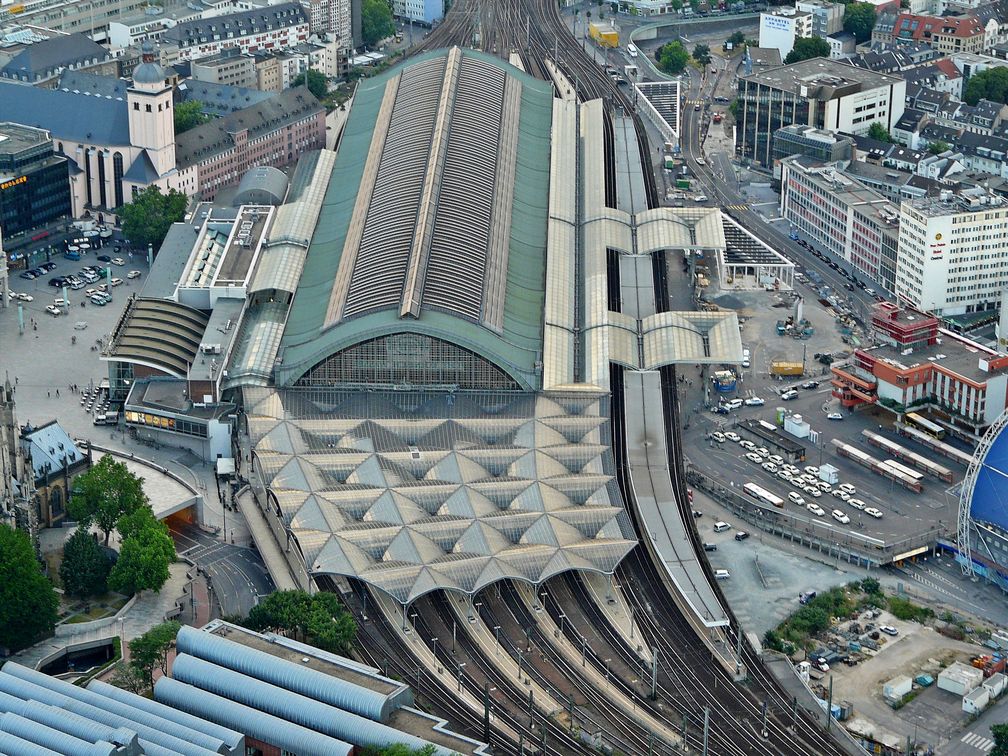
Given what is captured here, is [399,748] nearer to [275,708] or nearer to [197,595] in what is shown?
[275,708]

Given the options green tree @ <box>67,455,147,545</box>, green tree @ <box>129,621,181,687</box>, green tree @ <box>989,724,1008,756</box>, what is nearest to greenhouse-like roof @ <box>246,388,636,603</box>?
green tree @ <box>67,455,147,545</box>

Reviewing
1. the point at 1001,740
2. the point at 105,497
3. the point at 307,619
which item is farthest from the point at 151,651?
the point at 1001,740

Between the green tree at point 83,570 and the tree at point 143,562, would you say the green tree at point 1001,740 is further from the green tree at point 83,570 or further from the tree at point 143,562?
the green tree at point 83,570

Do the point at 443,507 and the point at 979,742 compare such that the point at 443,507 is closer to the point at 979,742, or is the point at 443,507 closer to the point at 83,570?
the point at 83,570

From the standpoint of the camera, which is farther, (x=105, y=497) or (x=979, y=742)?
(x=105, y=497)

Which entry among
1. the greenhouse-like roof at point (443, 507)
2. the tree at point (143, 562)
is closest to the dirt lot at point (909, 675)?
the greenhouse-like roof at point (443, 507)

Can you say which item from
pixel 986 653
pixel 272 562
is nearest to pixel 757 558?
pixel 986 653

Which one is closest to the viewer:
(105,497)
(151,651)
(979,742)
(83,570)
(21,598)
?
(151,651)
